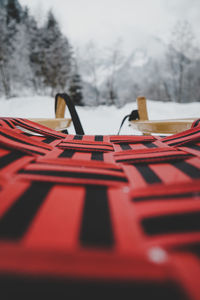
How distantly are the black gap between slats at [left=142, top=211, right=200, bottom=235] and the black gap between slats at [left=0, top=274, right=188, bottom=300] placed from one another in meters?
Answer: 0.05

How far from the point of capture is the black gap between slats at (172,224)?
0.14 meters

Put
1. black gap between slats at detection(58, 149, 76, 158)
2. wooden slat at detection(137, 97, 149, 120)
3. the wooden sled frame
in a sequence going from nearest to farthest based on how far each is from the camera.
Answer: black gap between slats at detection(58, 149, 76, 158) → the wooden sled frame → wooden slat at detection(137, 97, 149, 120)

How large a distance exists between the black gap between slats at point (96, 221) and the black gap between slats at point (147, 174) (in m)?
0.08

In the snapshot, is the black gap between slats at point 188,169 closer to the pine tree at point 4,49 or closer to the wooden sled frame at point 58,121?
the wooden sled frame at point 58,121

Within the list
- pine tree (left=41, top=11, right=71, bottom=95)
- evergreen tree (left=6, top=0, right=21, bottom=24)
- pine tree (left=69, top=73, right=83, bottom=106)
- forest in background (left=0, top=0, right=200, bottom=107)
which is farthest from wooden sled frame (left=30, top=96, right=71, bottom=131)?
evergreen tree (left=6, top=0, right=21, bottom=24)

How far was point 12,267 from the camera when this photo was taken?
4.1 inches

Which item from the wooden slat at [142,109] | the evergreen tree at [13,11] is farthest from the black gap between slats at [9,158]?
the evergreen tree at [13,11]

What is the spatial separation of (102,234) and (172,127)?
0.68 meters

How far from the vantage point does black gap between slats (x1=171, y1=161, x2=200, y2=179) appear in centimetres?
26

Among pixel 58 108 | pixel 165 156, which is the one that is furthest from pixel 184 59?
pixel 165 156

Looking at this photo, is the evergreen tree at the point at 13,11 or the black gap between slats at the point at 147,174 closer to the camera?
the black gap between slats at the point at 147,174

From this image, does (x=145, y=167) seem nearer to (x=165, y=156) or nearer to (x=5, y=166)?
(x=165, y=156)

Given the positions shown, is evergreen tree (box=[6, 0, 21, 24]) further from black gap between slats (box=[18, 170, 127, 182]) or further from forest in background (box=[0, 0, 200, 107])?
black gap between slats (box=[18, 170, 127, 182])

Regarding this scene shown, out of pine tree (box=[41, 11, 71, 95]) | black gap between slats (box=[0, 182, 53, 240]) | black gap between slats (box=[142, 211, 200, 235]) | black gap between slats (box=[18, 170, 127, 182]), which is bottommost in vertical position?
black gap between slats (box=[142, 211, 200, 235])
